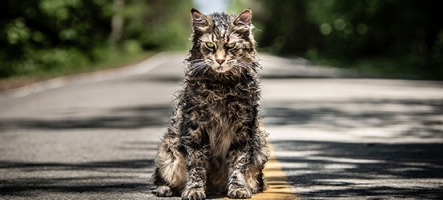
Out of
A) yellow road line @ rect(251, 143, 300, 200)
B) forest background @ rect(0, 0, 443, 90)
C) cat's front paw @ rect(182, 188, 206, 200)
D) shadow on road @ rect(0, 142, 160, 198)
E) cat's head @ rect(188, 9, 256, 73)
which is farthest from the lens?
forest background @ rect(0, 0, 443, 90)

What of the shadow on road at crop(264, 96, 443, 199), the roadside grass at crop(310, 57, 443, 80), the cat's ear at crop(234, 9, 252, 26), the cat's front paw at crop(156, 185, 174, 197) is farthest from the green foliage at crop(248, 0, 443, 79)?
the cat's ear at crop(234, 9, 252, 26)

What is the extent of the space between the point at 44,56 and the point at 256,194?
1468 inches

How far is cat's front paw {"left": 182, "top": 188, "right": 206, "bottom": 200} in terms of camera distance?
19.3ft

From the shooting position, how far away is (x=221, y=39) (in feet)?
18.8

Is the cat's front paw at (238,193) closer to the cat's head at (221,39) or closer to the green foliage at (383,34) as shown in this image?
the cat's head at (221,39)

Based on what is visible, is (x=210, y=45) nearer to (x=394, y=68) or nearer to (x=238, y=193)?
(x=238, y=193)

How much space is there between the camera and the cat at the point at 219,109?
5758 mm

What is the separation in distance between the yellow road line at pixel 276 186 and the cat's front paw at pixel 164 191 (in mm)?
663

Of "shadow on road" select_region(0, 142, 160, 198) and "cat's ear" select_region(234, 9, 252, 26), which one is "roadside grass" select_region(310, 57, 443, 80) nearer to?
"shadow on road" select_region(0, 142, 160, 198)

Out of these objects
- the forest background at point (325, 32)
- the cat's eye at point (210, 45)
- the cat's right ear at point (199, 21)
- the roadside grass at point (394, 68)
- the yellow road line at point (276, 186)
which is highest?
the forest background at point (325, 32)

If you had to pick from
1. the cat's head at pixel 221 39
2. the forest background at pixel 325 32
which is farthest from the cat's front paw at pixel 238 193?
the forest background at pixel 325 32

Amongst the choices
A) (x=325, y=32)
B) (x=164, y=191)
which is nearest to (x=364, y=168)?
(x=164, y=191)

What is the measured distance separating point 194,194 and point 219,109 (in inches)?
25.9

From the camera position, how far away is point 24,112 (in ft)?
51.5
